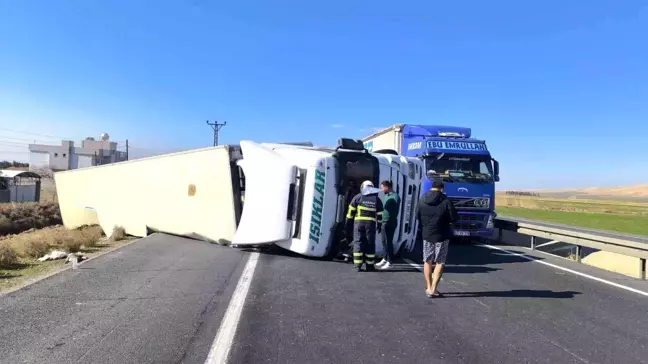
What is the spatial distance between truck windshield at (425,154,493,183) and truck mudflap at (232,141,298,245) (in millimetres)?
5139

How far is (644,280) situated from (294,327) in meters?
7.49

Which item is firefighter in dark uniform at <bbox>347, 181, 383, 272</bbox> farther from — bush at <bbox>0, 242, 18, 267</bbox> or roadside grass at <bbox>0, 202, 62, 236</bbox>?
roadside grass at <bbox>0, 202, 62, 236</bbox>

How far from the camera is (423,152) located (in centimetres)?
1369

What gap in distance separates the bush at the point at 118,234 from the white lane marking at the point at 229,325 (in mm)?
7603

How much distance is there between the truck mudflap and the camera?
382 inches

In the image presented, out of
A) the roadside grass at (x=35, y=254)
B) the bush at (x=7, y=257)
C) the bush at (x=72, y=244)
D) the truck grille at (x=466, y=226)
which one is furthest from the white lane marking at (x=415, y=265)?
the bush at (x=7, y=257)

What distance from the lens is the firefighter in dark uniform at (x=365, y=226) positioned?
892 centimetres

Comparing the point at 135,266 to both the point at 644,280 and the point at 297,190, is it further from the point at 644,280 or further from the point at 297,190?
the point at 644,280

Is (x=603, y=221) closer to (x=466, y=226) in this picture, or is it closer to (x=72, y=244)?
(x=466, y=226)

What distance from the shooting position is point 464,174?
1363 centimetres

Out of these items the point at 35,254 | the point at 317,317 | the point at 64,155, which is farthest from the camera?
the point at 64,155

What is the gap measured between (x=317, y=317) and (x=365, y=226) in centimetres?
354

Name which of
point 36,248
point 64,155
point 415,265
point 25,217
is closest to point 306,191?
point 415,265

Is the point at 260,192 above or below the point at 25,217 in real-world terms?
above
